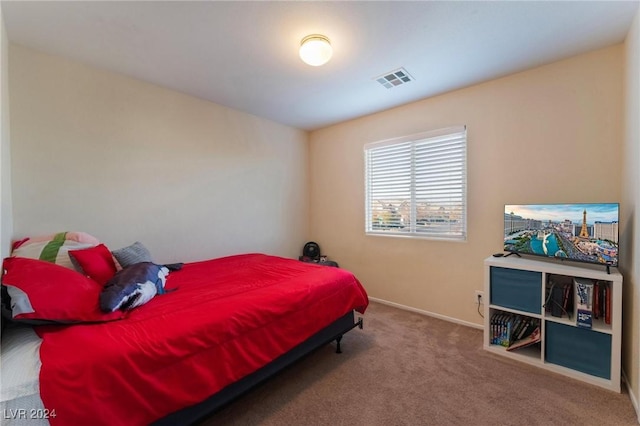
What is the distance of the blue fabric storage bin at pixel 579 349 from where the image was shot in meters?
1.90

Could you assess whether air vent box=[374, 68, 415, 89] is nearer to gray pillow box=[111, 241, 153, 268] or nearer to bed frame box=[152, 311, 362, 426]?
bed frame box=[152, 311, 362, 426]

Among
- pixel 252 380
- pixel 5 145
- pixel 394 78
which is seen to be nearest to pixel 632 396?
pixel 252 380

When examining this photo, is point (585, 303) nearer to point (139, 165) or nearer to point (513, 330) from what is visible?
point (513, 330)

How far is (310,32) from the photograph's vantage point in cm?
197

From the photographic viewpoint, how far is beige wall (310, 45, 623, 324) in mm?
2209

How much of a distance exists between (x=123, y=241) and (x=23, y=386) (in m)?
1.83

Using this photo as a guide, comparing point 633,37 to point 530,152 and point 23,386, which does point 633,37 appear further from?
point 23,386

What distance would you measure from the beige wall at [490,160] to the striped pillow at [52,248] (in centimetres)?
305

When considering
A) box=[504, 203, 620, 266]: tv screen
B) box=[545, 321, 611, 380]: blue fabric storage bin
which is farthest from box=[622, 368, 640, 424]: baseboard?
box=[504, 203, 620, 266]: tv screen

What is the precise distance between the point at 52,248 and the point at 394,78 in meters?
3.21

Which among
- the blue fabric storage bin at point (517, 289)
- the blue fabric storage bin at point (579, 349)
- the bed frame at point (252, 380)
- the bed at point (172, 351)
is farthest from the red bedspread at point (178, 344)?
the blue fabric storage bin at point (579, 349)

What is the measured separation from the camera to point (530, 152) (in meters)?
2.52

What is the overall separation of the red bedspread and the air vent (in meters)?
Result: 2.04

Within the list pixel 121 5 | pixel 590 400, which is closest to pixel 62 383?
pixel 121 5
